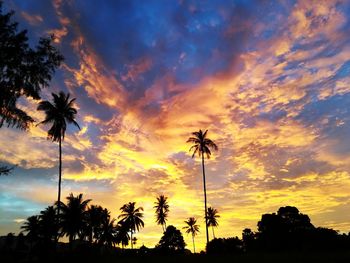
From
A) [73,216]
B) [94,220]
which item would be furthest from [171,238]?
[73,216]

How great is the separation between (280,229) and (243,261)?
144ft

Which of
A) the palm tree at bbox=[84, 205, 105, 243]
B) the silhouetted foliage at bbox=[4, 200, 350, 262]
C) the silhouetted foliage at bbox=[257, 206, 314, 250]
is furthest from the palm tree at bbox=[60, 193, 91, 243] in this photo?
the silhouetted foliage at bbox=[257, 206, 314, 250]

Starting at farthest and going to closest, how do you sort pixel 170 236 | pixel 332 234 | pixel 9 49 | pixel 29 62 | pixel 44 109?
pixel 170 236
pixel 332 234
pixel 44 109
pixel 29 62
pixel 9 49

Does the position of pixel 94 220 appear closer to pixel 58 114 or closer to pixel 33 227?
pixel 33 227

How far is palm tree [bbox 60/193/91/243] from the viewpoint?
7300 centimetres

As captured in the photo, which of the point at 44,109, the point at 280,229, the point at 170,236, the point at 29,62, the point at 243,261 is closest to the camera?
the point at 29,62

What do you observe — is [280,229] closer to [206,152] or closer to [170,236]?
[206,152]

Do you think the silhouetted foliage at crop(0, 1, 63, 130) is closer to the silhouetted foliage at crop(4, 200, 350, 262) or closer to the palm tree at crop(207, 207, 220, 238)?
the silhouetted foliage at crop(4, 200, 350, 262)

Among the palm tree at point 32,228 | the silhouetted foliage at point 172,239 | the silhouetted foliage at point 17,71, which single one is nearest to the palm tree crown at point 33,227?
the palm tree at point 32,228

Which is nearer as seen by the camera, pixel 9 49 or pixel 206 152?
pixel 9 49

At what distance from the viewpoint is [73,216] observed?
73500 millimetres

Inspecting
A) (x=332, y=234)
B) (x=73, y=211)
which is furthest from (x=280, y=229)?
(x=73, y=211)

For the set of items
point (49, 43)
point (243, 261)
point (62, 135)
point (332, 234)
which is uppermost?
point (62, 135)

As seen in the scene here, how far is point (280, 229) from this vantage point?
242ft
